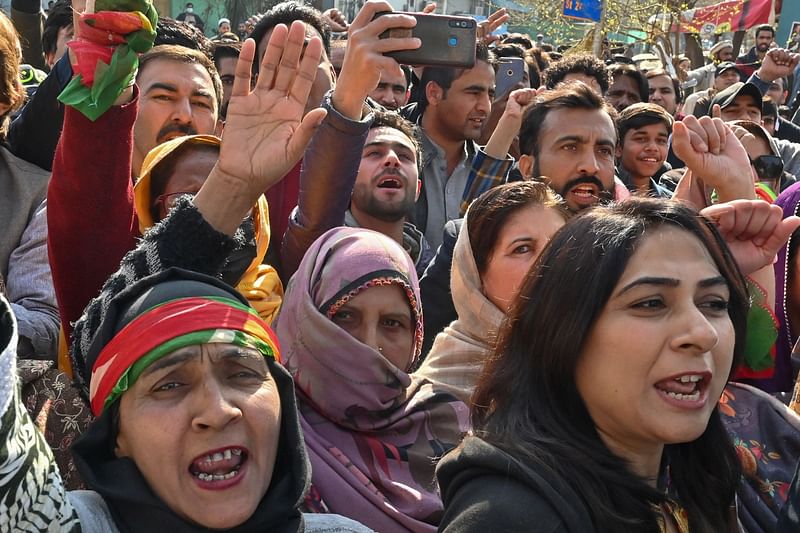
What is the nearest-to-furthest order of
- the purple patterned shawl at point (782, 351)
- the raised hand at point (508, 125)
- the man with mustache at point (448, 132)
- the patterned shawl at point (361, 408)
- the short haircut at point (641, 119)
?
1. the patterned shawl at point (361, 408)
2. the purple patterned shawl at point (782, 351)
3. the raised hand at point (508, 125)
4. the man with mustache at point (448, 132)
5. the short haircut at point (641, 119)

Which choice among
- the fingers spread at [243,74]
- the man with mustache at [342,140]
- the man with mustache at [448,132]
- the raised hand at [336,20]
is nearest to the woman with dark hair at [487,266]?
the man with mustache at [342,140]

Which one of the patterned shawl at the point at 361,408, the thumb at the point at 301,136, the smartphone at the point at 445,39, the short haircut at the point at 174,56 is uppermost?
the smartphone at the point at 445,39

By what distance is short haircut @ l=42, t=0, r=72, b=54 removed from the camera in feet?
16.5

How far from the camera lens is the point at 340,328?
2553mm

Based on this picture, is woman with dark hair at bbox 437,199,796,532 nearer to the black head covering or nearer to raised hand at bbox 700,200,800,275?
the black head covering

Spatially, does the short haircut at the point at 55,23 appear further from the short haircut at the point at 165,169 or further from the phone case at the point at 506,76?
the phone case at the point at 506,76

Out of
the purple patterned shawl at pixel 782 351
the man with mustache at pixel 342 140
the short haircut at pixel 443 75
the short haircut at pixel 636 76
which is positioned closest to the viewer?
the man with mustache at pixel 342 140

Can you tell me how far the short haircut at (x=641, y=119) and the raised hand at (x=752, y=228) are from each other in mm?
2784

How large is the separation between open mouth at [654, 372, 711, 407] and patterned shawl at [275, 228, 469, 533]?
79 centimetres

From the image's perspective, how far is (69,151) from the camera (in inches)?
88.8

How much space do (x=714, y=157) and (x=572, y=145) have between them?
107cm

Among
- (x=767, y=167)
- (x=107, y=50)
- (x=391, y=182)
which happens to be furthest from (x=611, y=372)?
(x=767, y=167)

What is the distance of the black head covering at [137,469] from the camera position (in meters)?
1.82

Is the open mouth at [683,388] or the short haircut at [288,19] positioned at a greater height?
the short haircut at [288,19]
